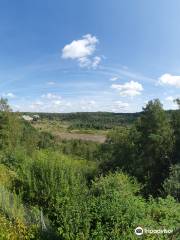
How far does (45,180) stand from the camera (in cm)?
1332

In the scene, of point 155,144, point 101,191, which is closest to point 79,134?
point 155,144

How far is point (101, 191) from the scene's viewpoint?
1275cm

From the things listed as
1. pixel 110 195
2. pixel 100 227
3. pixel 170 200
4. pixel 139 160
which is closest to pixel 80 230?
pixel 100 227

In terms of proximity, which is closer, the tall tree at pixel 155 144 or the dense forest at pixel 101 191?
the dense forest at pixel 101 191

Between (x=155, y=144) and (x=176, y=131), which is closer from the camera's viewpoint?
(x=155, y=144)

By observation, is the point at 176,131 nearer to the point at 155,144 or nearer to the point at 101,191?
the point at 155,144

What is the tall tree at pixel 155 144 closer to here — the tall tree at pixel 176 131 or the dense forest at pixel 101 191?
the dense forest at pixel 101 191

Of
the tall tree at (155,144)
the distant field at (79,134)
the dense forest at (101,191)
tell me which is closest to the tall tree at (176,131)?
the dense forest at (101,191)

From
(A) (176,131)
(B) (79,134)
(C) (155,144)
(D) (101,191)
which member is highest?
(A) (176,131)

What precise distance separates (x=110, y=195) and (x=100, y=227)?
207 centimetres

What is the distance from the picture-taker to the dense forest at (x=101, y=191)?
796cm

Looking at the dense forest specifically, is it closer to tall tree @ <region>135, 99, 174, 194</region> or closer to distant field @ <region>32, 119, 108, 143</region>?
tall tree @ <region>135, 99, 174, 194</region>

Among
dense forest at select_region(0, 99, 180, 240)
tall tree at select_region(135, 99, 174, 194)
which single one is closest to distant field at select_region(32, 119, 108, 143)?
dense forest at select_region(0, 99, 180, 240)

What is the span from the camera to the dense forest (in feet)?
26.1
